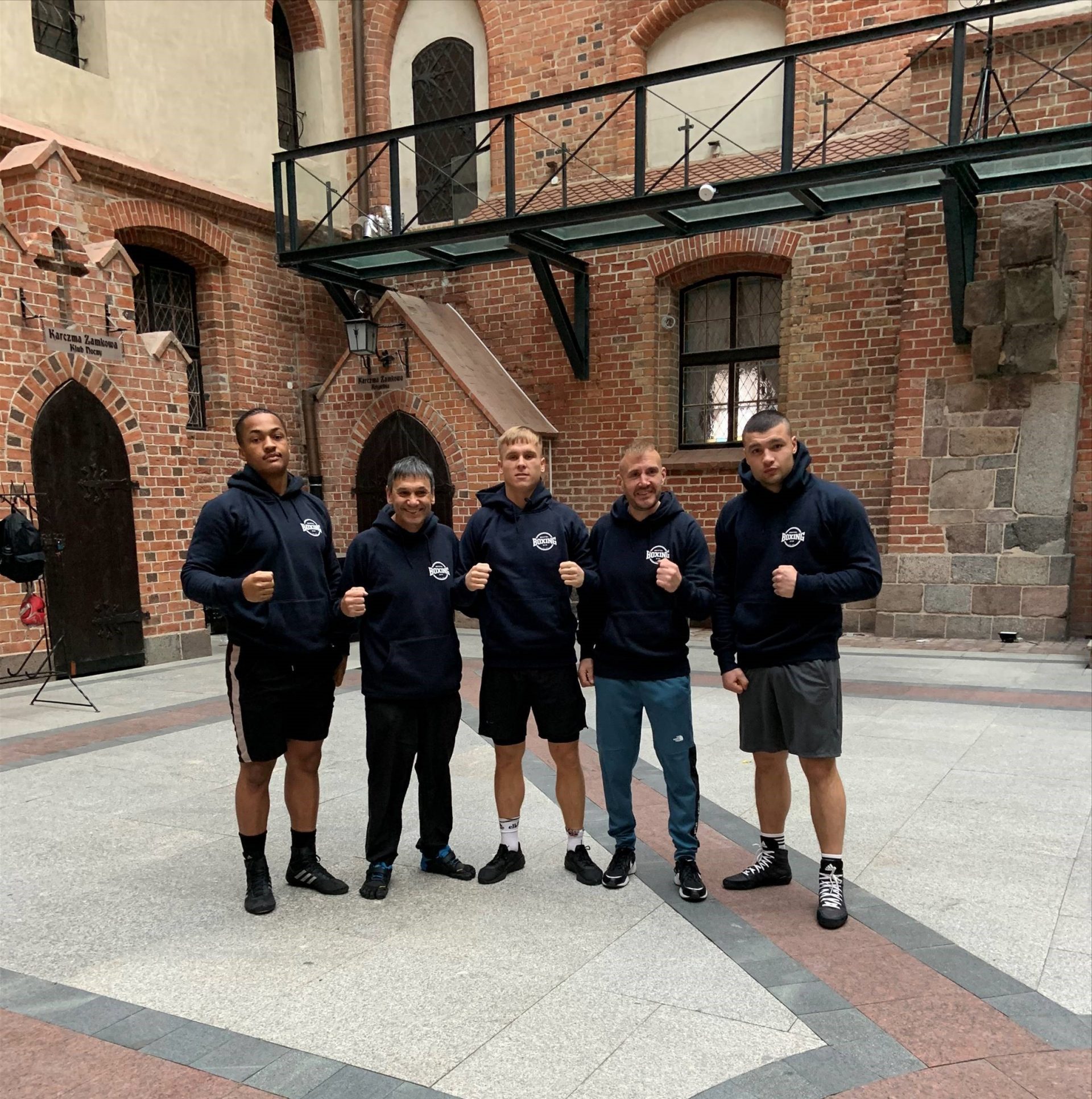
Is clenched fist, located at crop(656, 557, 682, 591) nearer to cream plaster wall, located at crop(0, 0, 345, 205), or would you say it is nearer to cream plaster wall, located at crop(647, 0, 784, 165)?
cream plaster wall, located at crop(647, 0, 784, 165)

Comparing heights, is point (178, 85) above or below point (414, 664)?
above

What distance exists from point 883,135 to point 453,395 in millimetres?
5602

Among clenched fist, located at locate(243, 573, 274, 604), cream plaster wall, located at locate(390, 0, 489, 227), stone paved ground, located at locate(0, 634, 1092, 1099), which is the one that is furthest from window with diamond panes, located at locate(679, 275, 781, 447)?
clenched fist, located at locate(243, 573, 274, 604)

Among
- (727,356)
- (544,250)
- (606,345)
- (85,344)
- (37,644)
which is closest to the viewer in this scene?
(37,644)

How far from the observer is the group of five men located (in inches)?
128

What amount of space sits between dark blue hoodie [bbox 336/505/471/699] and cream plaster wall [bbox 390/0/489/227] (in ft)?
31.0

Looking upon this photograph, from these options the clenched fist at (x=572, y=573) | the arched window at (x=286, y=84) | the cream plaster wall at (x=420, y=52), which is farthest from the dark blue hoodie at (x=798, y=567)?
the arched window at (x=286, y=84)

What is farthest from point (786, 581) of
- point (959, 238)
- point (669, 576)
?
point (959, 238)

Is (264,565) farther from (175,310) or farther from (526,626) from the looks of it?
(175,310)

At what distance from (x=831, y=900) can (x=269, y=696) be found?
2.23 metres

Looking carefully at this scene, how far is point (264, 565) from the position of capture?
10.8 ft

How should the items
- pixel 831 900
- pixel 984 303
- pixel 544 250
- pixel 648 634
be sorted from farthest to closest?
pixel 544 250 < pixel 984 303 < pixel 648 634 < pixel 831 900

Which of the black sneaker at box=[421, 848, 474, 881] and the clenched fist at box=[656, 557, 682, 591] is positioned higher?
the clenched fist at box=[656, 557, 682, 591]

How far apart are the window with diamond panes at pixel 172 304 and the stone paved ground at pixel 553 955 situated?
6947 millimetres
